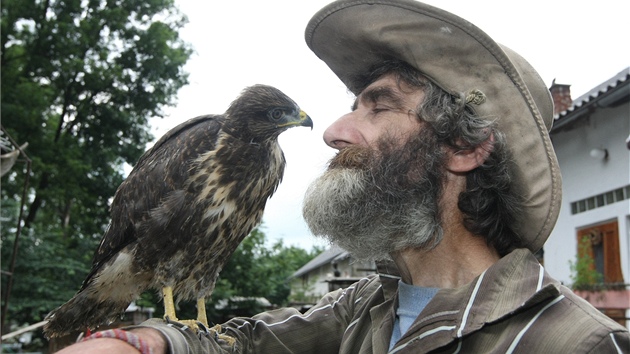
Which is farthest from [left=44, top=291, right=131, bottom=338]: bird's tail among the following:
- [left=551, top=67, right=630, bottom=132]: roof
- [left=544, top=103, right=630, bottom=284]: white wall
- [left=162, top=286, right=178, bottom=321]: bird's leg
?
[left=544, top=103, right=630, bottom=284]: white wall

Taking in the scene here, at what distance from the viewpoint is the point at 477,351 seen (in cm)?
169

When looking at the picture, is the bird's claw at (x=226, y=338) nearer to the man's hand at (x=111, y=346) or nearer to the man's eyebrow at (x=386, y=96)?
the man's hand at (x=111, y=346)

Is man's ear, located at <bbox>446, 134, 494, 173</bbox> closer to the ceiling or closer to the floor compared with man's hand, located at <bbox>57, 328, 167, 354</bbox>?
closer to the ceiling

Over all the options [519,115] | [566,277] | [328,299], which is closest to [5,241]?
[566,277]

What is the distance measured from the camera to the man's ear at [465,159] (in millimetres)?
2168

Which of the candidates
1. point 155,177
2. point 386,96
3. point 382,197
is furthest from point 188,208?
point 386,96

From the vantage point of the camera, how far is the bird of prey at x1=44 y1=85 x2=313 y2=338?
2346mm

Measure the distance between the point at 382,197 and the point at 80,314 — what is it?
1.36 meters

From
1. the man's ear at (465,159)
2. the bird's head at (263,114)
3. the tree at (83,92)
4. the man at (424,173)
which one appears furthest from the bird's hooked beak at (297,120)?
the tree at (83,92)

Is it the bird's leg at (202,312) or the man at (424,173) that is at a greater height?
the man at (424,173)

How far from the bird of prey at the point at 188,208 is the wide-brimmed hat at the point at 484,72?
2.19ft

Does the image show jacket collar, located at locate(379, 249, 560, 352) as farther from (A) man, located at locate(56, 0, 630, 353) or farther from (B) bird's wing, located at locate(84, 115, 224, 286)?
(B) bird's wing, located at locate(84, 115, 224, 286)

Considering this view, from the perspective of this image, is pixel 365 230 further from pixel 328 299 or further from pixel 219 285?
pixel 219 285

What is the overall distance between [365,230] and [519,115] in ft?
2.18
